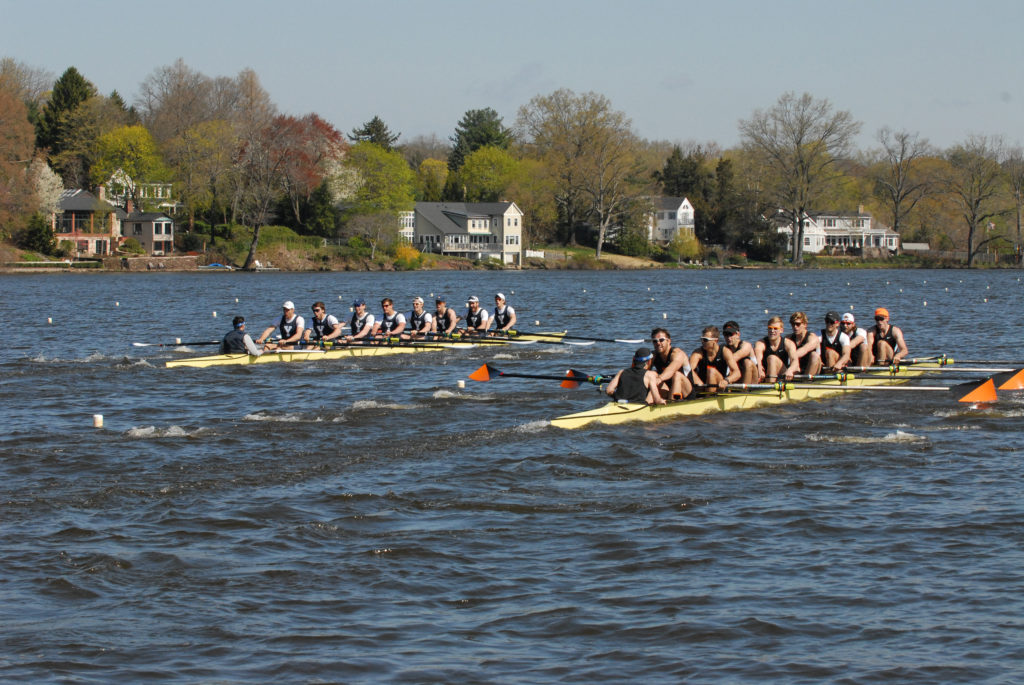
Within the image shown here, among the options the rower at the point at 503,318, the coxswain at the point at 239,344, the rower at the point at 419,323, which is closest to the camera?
the coxswain at the point at 239,344

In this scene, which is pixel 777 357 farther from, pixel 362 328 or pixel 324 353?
pixel 362 328

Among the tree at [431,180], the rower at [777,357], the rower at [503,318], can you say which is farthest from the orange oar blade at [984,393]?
the tree at [431,180]

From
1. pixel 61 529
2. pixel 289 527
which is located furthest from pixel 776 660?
pixel 61 529

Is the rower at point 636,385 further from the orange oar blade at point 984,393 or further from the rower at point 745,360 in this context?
the orange oar blade at point 984,393

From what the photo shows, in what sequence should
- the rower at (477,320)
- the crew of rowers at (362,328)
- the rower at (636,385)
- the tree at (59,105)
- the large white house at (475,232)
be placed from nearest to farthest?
the rower at (636,385) → the crew of rowers at (362,328) → the rower at (477,320) → the tree at (59,105) → the large white house at (475,232)

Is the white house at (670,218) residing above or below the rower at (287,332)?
above

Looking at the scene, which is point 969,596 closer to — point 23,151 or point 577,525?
point 577,525

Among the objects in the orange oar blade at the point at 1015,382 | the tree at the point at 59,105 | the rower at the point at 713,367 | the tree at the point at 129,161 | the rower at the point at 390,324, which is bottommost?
the orange oar blade at the point at 1015,382

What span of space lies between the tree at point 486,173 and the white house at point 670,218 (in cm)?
1545

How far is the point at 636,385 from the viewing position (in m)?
15.9

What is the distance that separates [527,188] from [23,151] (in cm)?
4596

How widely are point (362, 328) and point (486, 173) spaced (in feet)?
294

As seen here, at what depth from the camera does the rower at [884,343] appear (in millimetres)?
20062

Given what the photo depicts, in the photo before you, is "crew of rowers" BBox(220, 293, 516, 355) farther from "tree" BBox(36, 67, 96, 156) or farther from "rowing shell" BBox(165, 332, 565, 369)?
"tree" BBox(36, 67, 96, 156)
